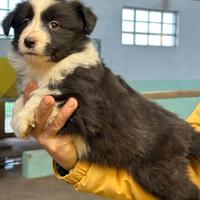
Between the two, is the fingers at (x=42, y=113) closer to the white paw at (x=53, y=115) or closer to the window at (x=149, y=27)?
the white paw at (x=53, y=115)

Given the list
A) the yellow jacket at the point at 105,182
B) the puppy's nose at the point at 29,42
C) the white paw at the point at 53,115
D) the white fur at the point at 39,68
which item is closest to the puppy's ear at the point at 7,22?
the white fur at the point at 39,68

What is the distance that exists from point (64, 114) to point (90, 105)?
0.11 metres

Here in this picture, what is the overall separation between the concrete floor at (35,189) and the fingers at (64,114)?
110 inches

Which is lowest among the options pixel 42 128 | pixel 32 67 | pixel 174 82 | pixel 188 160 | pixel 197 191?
pixel 174 82

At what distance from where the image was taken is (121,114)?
1719 millimetres

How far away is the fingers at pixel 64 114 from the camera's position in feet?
5.26

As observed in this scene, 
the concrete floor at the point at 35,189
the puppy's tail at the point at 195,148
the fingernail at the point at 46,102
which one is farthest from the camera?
the concrete floor at the point at 35,189

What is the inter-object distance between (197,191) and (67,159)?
1.81 ft

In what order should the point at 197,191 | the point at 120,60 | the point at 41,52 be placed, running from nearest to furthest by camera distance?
the point at 41,52
the point at 197,191
the point at 120,60

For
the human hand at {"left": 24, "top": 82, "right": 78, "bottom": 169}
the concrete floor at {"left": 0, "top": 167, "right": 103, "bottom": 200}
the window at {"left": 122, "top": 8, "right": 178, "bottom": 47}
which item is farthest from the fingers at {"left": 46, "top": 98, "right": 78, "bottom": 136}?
the window at {"left": 122, "top": 8, "right": 178, "bottom": 47}

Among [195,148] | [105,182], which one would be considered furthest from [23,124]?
[195,148]

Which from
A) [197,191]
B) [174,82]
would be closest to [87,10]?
[197,191]

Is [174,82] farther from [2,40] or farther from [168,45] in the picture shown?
[2,40]

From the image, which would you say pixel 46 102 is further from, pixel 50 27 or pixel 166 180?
pixel 166 180
